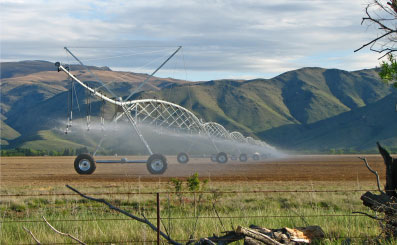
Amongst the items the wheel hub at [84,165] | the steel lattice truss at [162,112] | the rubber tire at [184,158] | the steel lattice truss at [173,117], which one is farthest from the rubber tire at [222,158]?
the wheel hub at [84,165]

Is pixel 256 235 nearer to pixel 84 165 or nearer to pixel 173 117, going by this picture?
pixel 84 165

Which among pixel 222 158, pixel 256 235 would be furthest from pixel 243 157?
pixel 256 235

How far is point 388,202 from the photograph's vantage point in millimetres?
11828

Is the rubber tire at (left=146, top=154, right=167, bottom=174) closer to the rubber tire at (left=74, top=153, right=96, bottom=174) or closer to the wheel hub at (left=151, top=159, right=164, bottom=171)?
the wheel hub at (left=151, top=159, right=164, bottom=171)

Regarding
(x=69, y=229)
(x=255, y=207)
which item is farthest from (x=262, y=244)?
(x=255, y=207)

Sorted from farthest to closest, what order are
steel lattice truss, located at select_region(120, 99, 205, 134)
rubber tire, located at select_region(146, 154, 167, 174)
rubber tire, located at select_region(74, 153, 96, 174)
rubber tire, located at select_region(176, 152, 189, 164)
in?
rubber tire, located at select_region(176, 152, 189, 164) < steel lattice truss, located at select_region(120, 99, 205, 134) < rubber tire, located at select_region(74, 153, 96, 174) < rubber tire, located at select_region(146, 154, 167, 174)

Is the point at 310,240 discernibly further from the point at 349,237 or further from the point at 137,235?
the point at 137,235

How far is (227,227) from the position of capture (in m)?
13.1

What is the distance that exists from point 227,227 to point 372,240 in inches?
146

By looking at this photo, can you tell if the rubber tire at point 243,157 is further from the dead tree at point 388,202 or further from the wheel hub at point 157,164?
the dead tree at point 388,202

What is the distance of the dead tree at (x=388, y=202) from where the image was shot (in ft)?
36.7

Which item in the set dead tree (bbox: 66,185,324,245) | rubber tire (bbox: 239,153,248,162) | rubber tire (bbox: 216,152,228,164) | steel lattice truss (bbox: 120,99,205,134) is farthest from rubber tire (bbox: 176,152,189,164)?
dead tree (bbox: 66,185,324,245)

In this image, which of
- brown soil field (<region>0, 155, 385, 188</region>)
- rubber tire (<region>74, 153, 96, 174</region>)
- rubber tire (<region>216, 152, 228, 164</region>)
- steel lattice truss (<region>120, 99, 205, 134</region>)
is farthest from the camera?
rubber tire (<region>216, 152, 228, 164</region>)

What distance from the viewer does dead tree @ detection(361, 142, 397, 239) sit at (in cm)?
1118
